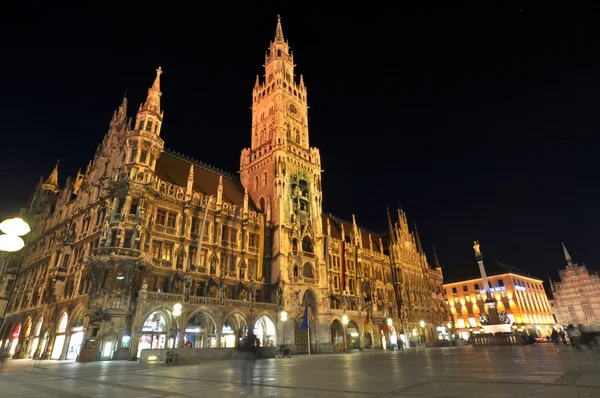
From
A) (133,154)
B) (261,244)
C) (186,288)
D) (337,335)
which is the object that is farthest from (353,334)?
(133,154)

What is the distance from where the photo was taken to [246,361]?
31.5ft

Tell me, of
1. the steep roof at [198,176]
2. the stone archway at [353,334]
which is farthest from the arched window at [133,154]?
the stone archway at [353,334]

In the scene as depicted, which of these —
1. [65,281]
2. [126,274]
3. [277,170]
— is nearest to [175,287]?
Answer: [126,274]

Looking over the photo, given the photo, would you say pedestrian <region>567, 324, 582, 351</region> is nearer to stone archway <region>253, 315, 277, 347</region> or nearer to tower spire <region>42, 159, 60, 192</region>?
stone archway <region>253, 315, 277, 347</region>

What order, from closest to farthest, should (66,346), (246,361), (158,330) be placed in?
(246,361)
(66,346)
(158,330)

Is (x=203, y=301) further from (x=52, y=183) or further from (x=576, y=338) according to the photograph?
(x=52, y=183)

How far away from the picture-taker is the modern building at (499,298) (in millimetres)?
90319

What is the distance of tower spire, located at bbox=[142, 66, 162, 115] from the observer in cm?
4191

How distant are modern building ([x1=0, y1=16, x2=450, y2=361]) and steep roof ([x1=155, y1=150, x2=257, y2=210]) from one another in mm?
236

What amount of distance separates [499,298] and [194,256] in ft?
290

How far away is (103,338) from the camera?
29.8 meters

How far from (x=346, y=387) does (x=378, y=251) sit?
64013mm

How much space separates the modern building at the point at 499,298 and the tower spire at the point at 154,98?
278ft

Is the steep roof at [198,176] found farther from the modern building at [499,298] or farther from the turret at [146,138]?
the modern building at [499,298]
